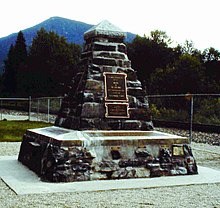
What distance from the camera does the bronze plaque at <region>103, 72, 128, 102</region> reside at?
28.8 feet

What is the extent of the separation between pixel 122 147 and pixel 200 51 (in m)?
40.0

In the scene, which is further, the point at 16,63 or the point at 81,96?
the point at 16,63

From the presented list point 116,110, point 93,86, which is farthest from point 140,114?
point 93,86

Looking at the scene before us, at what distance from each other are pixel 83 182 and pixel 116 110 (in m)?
1.71

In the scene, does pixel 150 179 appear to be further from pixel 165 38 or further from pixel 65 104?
pixel 165 38

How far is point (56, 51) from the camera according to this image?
58812 mm

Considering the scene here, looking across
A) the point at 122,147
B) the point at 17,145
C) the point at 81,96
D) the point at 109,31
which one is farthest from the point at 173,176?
the point at 17,145

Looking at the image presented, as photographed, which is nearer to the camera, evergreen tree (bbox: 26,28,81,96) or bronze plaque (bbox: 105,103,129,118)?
bronze plaque (bbox: 105,103,129,118)

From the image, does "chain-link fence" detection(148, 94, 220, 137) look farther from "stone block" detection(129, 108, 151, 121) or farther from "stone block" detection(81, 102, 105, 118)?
"stone block" detection(81, 102, 105, 118)

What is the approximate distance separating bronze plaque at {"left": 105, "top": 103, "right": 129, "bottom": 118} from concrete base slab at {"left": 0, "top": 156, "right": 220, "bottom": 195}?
4.45 ft

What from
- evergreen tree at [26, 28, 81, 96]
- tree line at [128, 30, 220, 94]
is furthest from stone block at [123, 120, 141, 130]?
evergreen tree at [26, 28, 81, 96]

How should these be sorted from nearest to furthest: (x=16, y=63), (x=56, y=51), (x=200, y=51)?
(x=200, y=51) < (x=56, y=51) < (x=16, y=63)

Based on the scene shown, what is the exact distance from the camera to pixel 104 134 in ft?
27.5

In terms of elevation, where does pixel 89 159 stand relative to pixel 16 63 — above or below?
below
